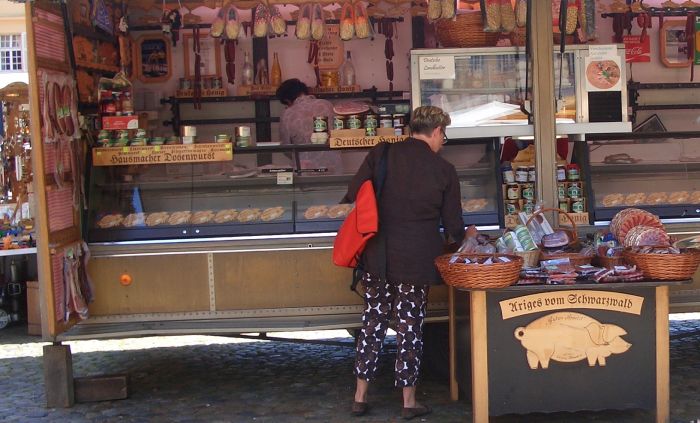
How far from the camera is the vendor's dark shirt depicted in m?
4.72

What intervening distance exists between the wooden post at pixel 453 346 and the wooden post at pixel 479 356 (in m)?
0.61

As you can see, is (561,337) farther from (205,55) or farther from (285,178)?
(205,55)

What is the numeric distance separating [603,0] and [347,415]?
14.3ft

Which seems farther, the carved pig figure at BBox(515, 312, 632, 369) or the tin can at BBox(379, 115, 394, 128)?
the tin can at BBox(379, 115, 394, 128)

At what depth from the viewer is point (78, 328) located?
5.43 metres

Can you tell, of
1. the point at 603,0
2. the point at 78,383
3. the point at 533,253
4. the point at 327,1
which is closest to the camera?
the point at 533,253

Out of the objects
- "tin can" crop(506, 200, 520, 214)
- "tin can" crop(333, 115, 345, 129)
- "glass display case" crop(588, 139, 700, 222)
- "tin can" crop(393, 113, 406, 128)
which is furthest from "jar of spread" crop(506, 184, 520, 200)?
"tin can" crop(333, 115, 345, 129)

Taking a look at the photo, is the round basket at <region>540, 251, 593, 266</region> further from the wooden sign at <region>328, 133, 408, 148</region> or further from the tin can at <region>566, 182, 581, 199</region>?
the wooden sign at <region>328, 133, 408, 148</region>

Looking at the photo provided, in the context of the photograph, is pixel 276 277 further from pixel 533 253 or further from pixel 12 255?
pixel 12 255

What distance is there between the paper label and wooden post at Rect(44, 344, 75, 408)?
294 cm

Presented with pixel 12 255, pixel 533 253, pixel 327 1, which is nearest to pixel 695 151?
pixel 533 253

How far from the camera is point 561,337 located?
4441 mm

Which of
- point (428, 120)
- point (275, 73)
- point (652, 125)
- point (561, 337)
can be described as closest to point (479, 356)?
point (561, 337)

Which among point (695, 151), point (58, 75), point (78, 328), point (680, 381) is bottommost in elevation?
point (680, 381)
